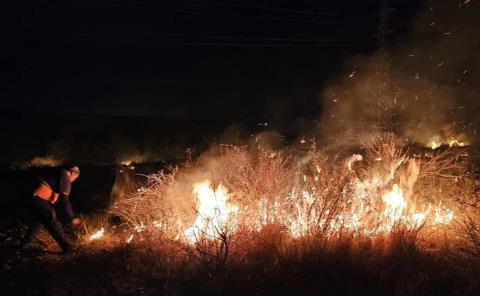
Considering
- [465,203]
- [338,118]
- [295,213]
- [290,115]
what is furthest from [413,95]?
[295,213]

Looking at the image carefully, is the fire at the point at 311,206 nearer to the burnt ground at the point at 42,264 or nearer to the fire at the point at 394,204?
the fire at the point at 394,204

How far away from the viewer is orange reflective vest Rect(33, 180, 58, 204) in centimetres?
779

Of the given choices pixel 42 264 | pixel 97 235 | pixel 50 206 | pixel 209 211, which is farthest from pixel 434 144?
pixel 42 264

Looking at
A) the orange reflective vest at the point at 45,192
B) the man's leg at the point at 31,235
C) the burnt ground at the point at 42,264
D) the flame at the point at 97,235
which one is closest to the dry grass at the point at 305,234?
the flame at the point at 97,235

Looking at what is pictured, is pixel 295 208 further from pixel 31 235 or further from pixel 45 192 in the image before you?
pixel 31 235

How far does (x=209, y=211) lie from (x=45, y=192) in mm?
2756

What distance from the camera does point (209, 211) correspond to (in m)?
8.16

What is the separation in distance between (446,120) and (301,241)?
13059 mm

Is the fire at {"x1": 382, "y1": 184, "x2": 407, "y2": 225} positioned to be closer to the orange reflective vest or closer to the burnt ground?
the burnt ground

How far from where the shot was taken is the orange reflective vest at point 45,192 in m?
7.79

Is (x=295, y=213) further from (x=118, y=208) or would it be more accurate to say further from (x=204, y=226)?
(x=118, y=208)

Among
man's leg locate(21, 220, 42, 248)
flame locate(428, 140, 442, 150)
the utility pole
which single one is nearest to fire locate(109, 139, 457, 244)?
man's leg locate(21, 220, 42, 248)

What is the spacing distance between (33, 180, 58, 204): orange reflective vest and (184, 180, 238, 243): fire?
7.71 feet

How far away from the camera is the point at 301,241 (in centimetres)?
729
